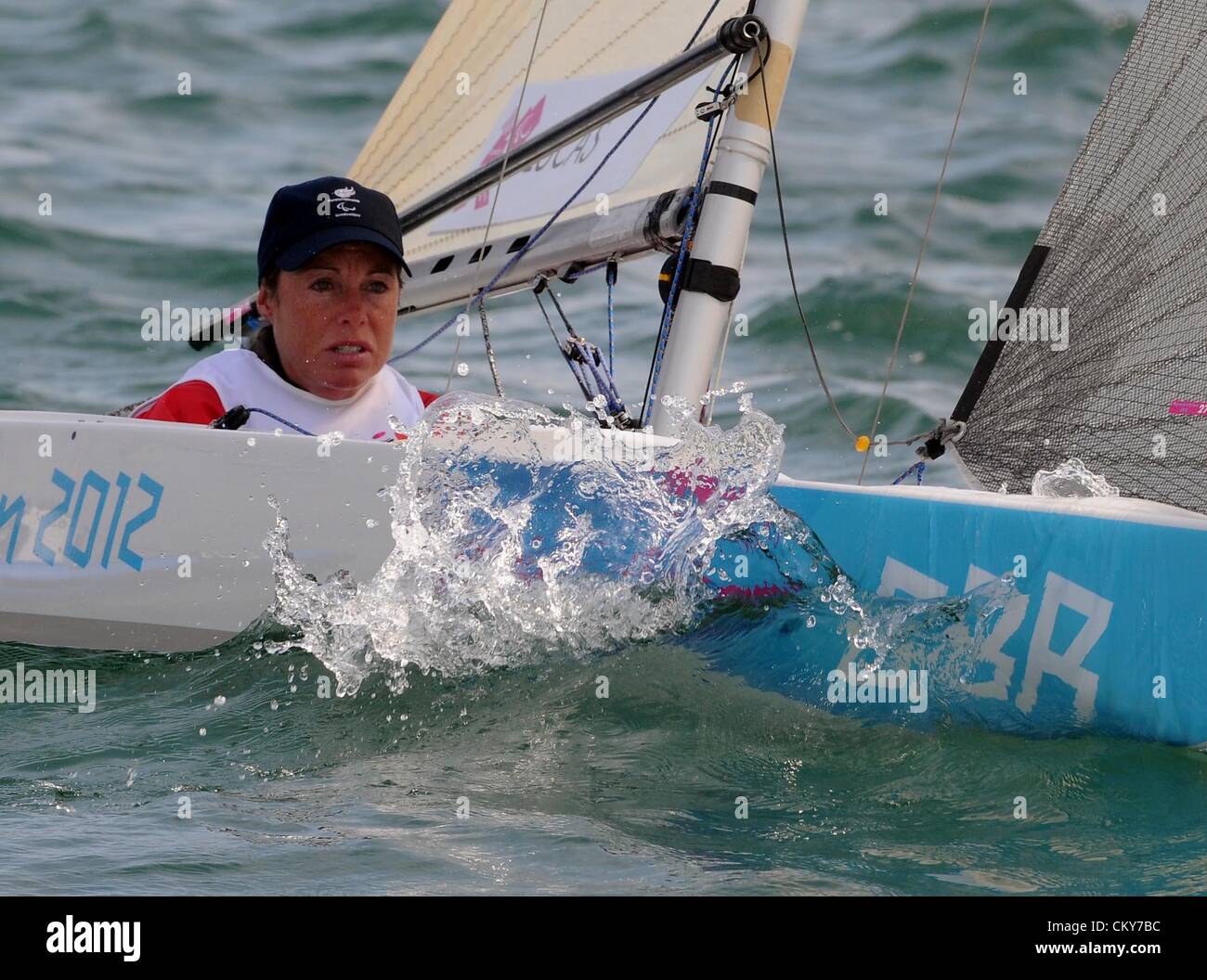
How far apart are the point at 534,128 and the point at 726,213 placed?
0.90m

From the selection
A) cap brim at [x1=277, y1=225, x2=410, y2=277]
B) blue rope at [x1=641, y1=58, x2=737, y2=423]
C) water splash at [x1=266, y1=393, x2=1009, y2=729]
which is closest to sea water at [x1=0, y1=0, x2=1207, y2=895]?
water splash at [x1=266, y1=393, x2=1009, y2=729]

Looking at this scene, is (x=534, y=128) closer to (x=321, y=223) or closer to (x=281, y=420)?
(x=321, y=223)

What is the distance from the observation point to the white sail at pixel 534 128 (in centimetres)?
310

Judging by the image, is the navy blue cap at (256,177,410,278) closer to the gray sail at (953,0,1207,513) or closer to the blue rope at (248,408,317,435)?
the blue rope at (248,408,317,435)

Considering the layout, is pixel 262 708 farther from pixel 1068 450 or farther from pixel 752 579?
pixel 1068 450

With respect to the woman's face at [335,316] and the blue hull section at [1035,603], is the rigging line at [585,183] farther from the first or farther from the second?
the blue hull section at [1035,603]

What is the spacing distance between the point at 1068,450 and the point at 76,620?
1.61 metres

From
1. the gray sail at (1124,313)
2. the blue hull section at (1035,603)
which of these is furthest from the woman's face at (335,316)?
the gray sail at (1124,313)

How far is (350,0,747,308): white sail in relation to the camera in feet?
10.2

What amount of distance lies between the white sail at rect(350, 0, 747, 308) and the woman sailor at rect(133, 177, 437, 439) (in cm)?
37

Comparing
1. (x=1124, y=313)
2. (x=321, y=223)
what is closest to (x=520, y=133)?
(x=321, y=223)

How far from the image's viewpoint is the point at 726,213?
2.70 meters

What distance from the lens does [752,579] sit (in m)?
2.25
